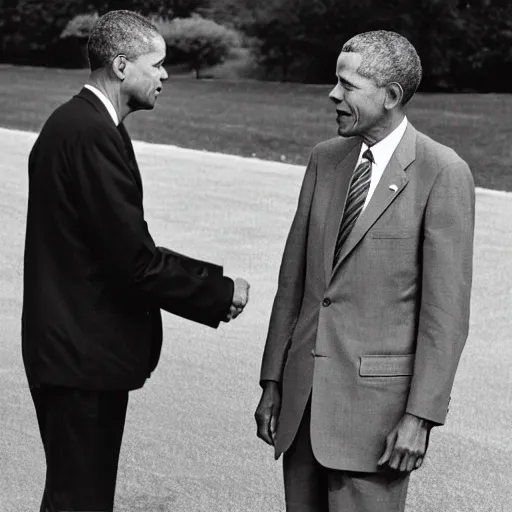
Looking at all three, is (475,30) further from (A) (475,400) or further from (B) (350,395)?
(B) (350,395)

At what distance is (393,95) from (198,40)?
120 ft

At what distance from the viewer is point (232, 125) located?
2380cm

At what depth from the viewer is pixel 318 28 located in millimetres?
38969

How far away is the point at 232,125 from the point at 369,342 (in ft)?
66.7

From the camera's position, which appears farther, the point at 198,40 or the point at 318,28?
the point at 198,40

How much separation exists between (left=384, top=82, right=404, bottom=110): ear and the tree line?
33.7 meters

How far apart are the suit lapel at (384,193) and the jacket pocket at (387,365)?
0.29m

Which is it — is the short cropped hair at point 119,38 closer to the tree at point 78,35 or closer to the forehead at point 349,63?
the forehead at point 349,63

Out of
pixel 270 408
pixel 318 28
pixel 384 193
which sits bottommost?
pixel 318 28

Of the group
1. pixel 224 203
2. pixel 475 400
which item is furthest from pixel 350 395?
pixel 224 203

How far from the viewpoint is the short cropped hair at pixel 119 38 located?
12.7 feet

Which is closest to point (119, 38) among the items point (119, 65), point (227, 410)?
point (119, 65)

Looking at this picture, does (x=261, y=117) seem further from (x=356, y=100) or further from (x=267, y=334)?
(x=356, y=100)

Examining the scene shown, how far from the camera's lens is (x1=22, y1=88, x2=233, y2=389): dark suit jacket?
3.79 metres
